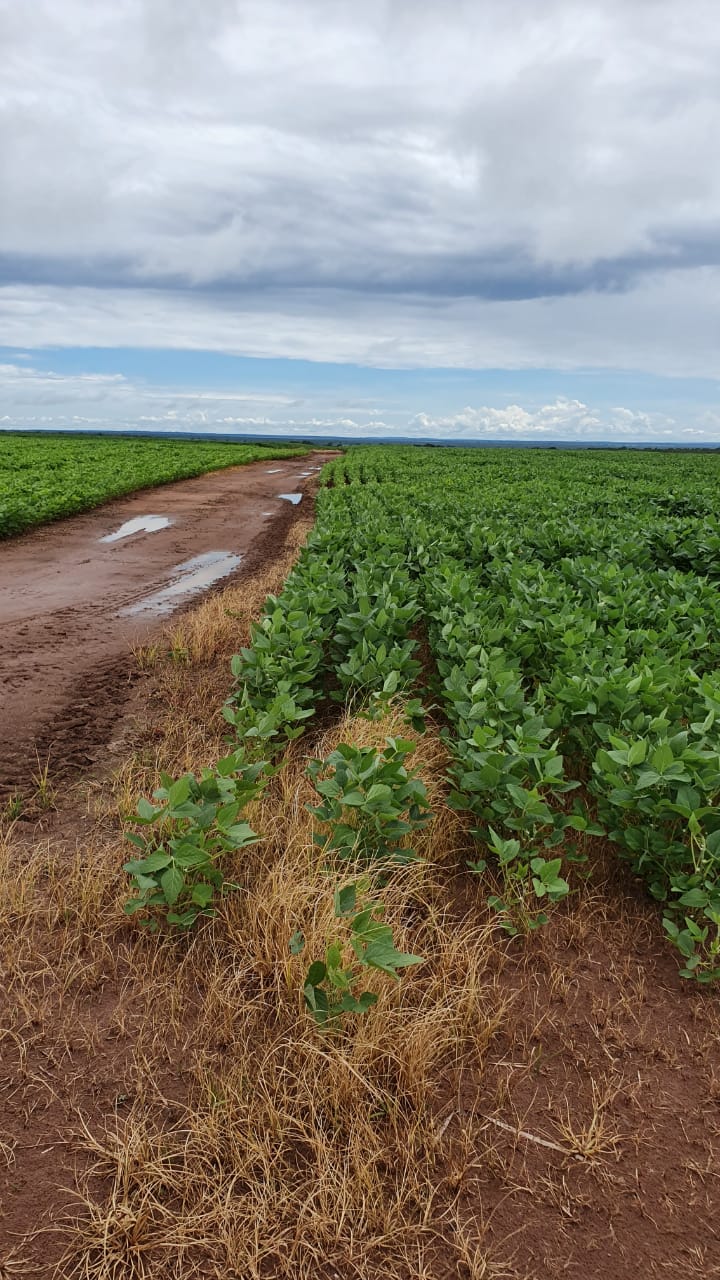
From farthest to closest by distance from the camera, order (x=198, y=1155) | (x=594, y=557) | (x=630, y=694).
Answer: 1. (x=594, y=557)
2. (x=630, y=694)
3. (x=198, y=1155)

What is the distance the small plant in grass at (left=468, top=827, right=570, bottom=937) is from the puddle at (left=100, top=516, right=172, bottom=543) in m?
14.3

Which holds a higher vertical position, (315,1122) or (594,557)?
(594,557)

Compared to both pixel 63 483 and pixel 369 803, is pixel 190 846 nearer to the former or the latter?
pixel 369 803

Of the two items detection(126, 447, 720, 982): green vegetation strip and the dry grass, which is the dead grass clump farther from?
detection(126, 447, 720, 982): green vegetation strip

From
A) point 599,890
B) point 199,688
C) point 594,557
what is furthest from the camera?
point 594,557

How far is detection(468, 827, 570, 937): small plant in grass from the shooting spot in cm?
304

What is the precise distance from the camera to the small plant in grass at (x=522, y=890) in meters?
3.04

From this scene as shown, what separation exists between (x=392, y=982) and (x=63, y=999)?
4.28ft

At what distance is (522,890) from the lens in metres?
3.28

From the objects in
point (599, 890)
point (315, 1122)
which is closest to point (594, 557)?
point (599, 890)

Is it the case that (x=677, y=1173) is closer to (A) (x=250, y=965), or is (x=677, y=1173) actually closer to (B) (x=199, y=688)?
(A) (x=250, y=965)

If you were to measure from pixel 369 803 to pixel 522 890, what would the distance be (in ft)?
2.80

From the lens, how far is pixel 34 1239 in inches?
75.9

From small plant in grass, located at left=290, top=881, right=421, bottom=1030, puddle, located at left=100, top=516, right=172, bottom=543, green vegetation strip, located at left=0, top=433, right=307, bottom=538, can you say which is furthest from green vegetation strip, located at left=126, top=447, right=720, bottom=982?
green vegetation strip, located at left=0, top=433, right=307, bottom=538
